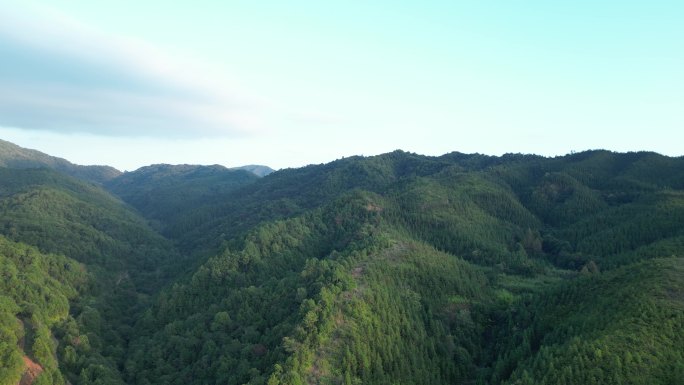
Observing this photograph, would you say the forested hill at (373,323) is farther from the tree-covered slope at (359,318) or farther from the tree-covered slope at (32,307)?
the tree-covered slope at (32,307)

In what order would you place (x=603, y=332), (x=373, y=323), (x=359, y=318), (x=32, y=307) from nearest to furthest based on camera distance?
(x=603, y=332) → (x=359, y=318) → (x=373, y=323) → (x=32, y=307)

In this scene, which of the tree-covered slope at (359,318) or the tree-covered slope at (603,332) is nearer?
the tree-covered slope at (603,332)

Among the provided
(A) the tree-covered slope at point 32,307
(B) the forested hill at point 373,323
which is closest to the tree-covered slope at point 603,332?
(B) the forested hill at point 373,323

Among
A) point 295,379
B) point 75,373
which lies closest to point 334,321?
point 295,379

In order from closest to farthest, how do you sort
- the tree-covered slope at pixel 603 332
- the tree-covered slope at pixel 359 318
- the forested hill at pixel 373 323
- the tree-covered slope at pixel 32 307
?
the tree-covered slope at pixel 603 332 < the forested hill at pixel 373 323 < the tree-covered slope at pixel 32 307 < the tree-covered slope at pixel 359 318

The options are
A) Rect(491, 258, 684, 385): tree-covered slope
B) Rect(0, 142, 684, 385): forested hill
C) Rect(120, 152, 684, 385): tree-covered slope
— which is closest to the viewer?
Rect(491, 258, 684, 385): tree-covered slope

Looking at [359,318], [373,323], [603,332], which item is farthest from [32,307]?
[603,332]

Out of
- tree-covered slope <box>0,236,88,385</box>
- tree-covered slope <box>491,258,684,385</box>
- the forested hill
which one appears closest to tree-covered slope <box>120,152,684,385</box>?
the forested hill

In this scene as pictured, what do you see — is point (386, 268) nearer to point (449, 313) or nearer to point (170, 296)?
point (449, 313)

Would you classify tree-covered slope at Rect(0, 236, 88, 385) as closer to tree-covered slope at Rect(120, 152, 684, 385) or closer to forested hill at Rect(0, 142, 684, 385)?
forested hill at Rect(0, 142, 684, 385)

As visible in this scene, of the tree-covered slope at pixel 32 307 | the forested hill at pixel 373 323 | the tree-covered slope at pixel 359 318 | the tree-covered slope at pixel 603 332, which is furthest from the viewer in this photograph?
the tree-covered slope at pixel 359 318

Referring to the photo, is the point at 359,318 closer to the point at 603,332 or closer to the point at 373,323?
the point at 373,323
